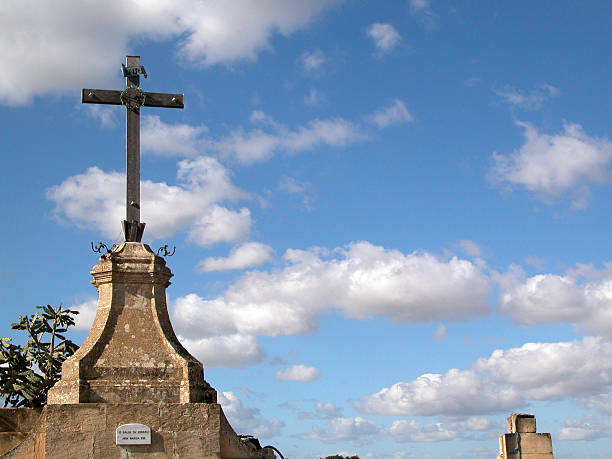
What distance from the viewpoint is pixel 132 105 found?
1351cm

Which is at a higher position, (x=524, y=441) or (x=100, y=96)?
(x=100, y=96)

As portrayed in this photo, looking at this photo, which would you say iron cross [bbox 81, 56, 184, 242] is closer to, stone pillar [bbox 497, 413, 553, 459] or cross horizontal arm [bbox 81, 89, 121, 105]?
cross horizontal arm [bbox 81, 89, 121, 105]

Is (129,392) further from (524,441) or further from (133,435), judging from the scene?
(524,441)

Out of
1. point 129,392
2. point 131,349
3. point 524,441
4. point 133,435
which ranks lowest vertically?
point 524,441

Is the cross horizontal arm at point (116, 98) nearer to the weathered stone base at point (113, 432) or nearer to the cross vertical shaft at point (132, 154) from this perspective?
the cross vertical shaft at point (132, 154)

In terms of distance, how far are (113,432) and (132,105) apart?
565 centimetres

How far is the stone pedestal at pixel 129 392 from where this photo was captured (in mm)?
11000

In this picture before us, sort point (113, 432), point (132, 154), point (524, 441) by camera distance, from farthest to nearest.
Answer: point (524, 441) → point (132, 154) → point (113, 432)

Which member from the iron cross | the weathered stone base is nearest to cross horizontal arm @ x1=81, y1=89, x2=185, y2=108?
the iron cross

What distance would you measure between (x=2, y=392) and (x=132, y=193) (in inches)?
150

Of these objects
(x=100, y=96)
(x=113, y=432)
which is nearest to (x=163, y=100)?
(x=100, y=96)

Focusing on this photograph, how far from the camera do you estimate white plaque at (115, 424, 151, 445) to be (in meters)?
11.1

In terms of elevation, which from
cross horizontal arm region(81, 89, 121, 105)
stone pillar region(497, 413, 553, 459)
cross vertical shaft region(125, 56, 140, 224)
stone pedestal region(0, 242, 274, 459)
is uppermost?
cross horizontal arm region(81, 89, 121, 105)

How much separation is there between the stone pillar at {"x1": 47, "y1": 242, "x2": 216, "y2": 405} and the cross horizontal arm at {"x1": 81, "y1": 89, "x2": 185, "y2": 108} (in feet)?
8.82
